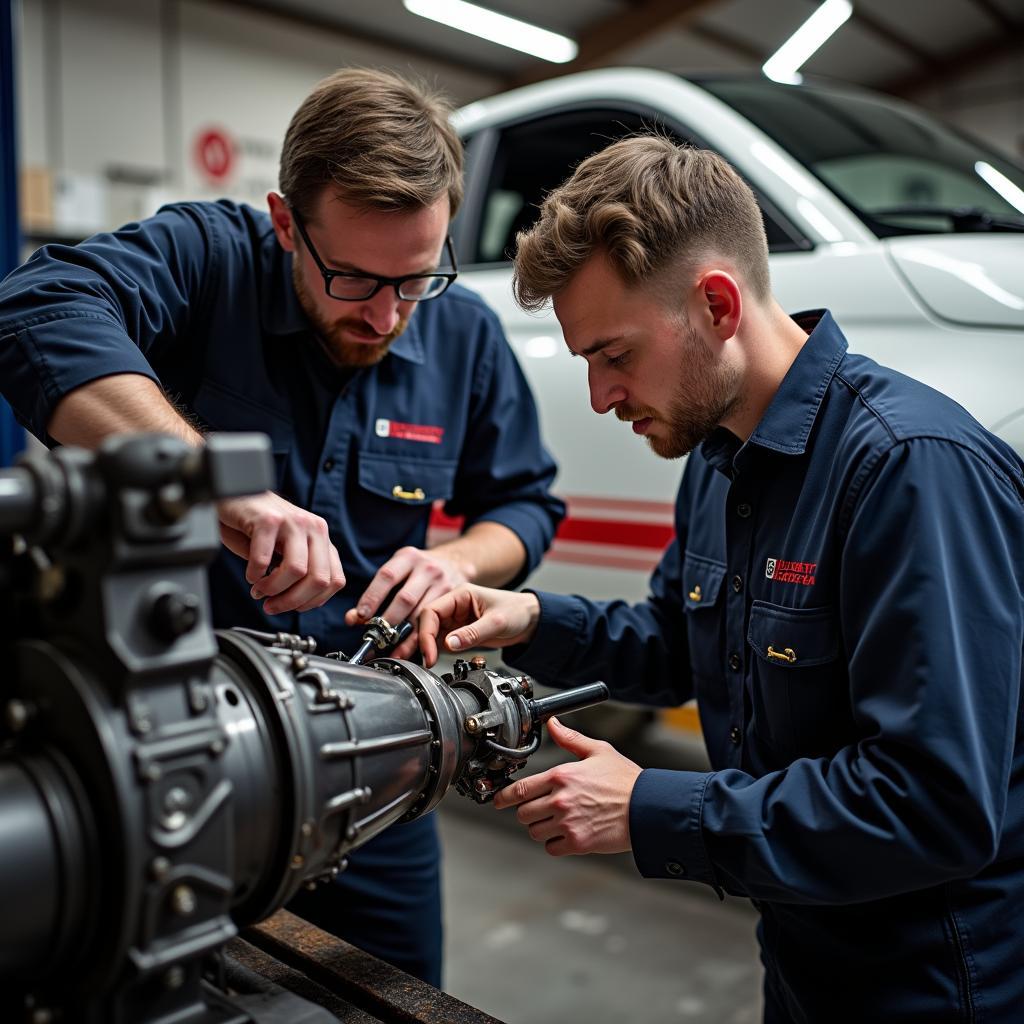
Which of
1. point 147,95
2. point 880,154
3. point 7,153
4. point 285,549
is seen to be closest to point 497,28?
point 147,95

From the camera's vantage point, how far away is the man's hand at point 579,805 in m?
1.09

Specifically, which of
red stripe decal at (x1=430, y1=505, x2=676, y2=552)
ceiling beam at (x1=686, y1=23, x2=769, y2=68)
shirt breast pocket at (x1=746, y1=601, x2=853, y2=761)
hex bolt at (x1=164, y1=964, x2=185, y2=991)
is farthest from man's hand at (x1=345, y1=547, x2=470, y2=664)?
ceiling beam at (x1=686, y1=23, x2=769, y2=68)

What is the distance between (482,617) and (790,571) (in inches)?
17.9

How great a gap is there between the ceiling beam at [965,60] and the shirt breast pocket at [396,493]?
9.01 meters

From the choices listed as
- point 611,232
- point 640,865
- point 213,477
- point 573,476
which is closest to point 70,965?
point 213,477

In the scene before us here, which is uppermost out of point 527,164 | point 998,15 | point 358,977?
point 998,15

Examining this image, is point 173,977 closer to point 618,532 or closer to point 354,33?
point 618,532

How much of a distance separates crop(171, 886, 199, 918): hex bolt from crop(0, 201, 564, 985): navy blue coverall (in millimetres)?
848

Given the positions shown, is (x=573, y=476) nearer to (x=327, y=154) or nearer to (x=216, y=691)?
(x=327, y=154)

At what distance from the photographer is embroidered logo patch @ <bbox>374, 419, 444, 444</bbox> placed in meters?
1.66

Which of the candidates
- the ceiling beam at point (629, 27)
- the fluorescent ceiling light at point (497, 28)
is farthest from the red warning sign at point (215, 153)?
the ceiling beam at point (629, 27)

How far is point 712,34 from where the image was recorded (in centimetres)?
765

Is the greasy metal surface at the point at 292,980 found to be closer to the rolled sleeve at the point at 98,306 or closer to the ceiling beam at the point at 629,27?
the rolled sleeve at the point at 98,306

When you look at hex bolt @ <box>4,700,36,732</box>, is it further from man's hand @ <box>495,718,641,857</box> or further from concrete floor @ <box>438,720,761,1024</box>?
concrete floor @ <box>438,720,761,1024</box>
